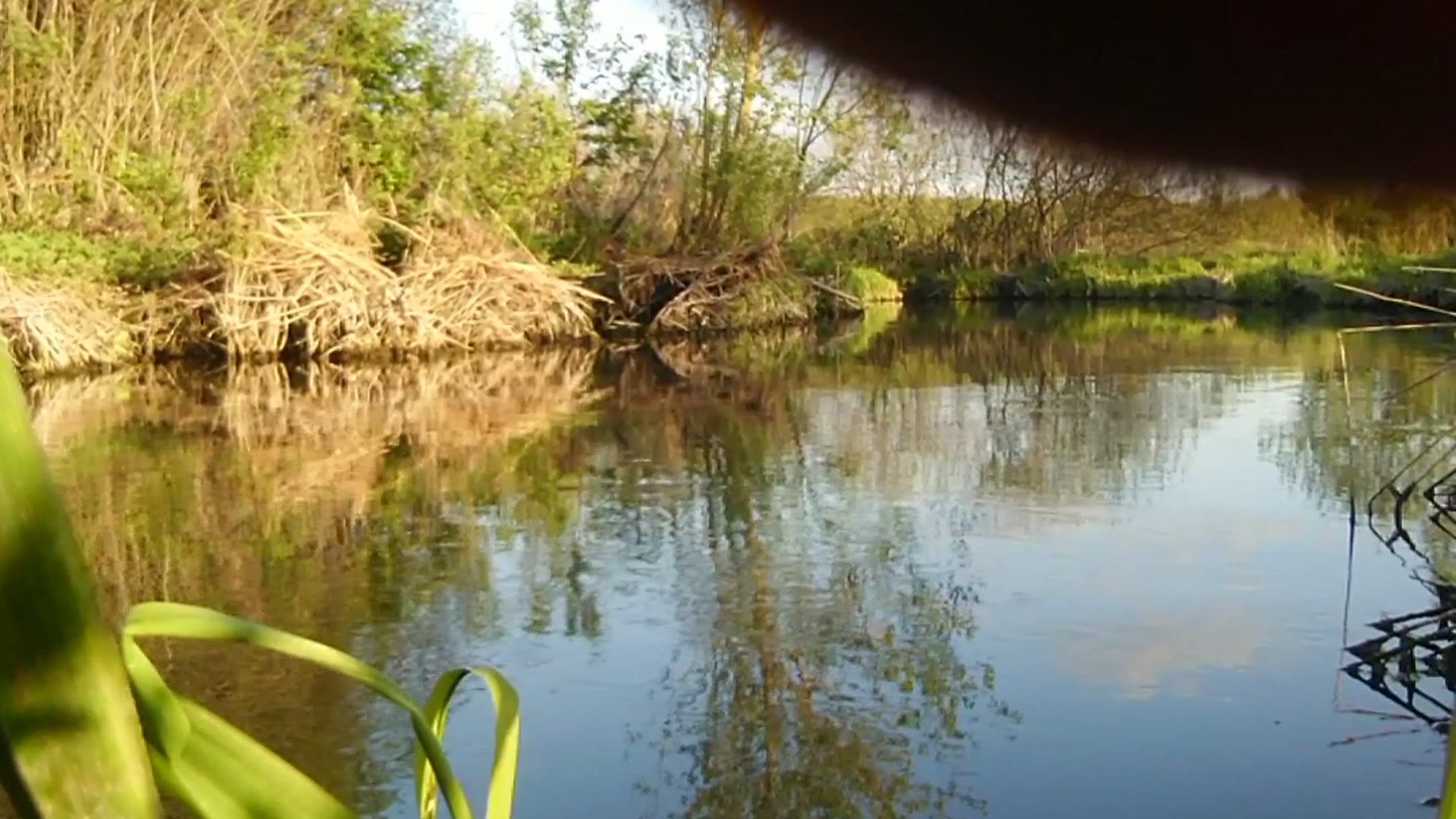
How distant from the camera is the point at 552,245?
47.8 ft

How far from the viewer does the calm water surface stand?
3092 mm

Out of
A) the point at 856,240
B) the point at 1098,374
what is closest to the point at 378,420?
the point at 1098,374

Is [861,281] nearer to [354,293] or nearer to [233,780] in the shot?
[354,293]

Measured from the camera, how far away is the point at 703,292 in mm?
14688

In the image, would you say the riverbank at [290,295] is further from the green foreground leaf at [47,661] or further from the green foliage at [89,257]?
the green foreground leaf at [47,661]

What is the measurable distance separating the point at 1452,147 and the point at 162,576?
173 inches

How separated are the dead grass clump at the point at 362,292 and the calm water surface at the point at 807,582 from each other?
2.27 m

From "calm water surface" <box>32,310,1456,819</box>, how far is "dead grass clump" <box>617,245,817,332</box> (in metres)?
5.67

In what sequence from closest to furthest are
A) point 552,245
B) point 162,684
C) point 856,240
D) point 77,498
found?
point 162,684 → point 77,498 → point 552,245 → point 856,240

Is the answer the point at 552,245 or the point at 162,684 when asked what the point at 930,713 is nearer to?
the point at 162,684

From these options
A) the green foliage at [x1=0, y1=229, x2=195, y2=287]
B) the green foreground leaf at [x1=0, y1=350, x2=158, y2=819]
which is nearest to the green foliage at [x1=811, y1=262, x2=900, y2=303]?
the green foliage at [x1=0, y1=229, x2=195, y2=287]

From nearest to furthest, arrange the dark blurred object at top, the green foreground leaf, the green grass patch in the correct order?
the dark blurred object at top → the green foreground leaf → the green grass patch

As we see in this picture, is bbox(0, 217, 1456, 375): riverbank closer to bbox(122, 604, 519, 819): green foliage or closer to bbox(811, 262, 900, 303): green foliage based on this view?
bbox(811, 262, 900, 303): green foliage

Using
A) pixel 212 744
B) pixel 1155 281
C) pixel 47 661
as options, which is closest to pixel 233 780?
pixel 212 744
